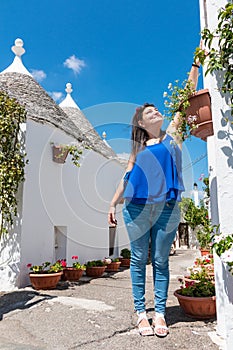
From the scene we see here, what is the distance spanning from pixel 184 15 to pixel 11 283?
17.6 feet

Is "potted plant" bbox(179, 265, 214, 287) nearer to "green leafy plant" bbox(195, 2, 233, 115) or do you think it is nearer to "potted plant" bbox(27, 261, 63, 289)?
"green leafy plant" bbox(195, 2, 233, 115)

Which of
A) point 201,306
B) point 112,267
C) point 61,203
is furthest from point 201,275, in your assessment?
→ point 112,267

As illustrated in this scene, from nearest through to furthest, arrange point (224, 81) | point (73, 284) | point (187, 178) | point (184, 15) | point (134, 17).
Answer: point (224, 81) → point (187, 178) → point (73, 284) → point (184, 15) → point (134, 17)

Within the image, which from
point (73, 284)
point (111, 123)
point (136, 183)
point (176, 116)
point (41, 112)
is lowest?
point (73, 284)

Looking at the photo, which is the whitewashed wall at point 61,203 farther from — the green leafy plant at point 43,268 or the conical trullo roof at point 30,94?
the conical trullo roof at point 30,94

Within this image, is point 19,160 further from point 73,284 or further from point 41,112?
point 73,284

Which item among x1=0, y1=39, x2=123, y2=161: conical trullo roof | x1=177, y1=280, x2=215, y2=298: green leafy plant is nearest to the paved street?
x1=177, y1=280, x2=215, y2=298: green leafy plant

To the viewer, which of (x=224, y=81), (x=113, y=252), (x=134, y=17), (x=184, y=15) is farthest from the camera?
(x=113, y=252)

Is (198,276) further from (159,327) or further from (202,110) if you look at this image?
(202,110)

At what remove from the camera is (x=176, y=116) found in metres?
2.38

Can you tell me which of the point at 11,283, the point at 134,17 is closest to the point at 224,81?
the point at 11,283

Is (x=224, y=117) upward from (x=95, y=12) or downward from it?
downward

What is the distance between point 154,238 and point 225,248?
0.65m

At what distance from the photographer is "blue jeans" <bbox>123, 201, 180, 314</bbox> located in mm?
2295
